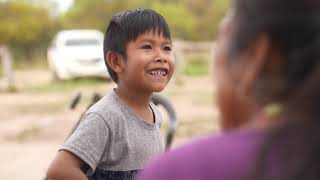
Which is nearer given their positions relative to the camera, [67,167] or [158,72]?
[67,167]

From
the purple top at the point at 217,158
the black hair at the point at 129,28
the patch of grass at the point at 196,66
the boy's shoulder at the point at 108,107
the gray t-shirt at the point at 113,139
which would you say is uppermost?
the patch of grass at the point at 196,66

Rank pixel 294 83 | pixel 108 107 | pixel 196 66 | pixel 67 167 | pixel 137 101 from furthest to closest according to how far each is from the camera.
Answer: pixel 196 66 → pixel 137 101 → pixel 108 107 → pixel 67 167 → pixel 294 83

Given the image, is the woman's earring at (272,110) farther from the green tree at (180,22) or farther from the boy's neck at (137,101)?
the green tree at (180,22)

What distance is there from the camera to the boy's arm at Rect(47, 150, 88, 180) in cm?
151

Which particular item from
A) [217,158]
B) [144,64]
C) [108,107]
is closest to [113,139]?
[108,107]

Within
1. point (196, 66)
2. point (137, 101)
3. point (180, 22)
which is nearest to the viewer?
point (137, 101)

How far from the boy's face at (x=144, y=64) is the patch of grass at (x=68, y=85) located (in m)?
11.5

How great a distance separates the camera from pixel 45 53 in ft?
91.4

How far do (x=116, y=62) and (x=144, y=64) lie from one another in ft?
0.31

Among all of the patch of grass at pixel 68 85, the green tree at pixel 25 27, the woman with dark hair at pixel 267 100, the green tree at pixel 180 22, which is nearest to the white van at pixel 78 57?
the patch of grass at pixel 68 85

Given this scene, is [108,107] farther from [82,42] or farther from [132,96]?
[82,42]

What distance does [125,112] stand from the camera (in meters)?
1.68

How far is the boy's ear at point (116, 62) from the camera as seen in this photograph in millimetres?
1772

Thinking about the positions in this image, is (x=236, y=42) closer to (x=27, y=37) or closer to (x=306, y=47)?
(x=306, y=47)
